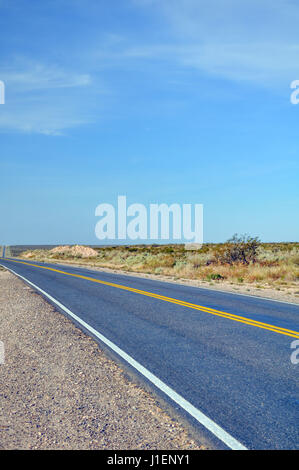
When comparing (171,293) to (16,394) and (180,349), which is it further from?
(16,394)

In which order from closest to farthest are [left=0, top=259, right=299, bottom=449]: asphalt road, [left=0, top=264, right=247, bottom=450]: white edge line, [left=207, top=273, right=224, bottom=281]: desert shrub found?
[left=0, top=264, right=247, bottom=450]: white edge line < [left=0, top=259, right=299, bottom=449]: asphalt road < [left=207, top=273, right=224, bottom=281]: desert shrub

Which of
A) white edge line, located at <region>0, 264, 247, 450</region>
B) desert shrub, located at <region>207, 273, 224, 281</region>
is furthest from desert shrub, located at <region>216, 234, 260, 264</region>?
white edge line, located at <region>0, 264, 247, 450</region>

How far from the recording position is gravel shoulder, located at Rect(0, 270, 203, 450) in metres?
4.26

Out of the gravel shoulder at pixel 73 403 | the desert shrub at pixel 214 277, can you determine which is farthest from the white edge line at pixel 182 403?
the desert shrub at pixel 214 277

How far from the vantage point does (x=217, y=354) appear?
24.2ft

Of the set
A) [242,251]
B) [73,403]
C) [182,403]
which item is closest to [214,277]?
[242,251]

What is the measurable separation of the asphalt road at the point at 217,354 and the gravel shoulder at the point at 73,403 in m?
0.36

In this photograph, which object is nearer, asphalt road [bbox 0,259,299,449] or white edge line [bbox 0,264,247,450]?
white edge line [bbox 0,264,247,450]

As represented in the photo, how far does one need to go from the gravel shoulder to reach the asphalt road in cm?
36

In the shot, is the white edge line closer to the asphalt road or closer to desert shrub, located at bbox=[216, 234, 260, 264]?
the asphalt road

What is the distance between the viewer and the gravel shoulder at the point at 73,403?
4.26 meters

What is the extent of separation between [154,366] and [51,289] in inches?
488

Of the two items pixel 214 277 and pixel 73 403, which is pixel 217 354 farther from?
pixel 214 277

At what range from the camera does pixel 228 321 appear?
10.5 meters
